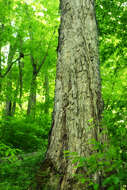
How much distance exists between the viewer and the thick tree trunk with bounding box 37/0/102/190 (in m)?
2.71

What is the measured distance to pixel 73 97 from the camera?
9.86ft

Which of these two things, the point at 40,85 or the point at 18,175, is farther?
the point at 40,85

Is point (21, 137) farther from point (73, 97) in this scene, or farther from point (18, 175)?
point (73, 97)

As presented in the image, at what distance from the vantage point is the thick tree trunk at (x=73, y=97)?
2.71m

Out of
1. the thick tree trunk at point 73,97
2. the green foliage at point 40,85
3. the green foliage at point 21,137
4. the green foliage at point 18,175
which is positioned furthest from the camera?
the green foliage at point 21,137

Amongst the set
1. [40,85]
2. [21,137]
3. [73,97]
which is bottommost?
[21,137]

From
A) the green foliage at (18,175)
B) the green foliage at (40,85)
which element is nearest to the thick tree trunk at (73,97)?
the green foliage at (40,85)

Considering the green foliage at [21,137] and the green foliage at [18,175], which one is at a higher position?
the green foliage at [21,137]

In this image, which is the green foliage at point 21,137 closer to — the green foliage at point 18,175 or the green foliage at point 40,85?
the green foliage at point 40,85

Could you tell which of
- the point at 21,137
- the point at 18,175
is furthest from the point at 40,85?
the point at 18,175

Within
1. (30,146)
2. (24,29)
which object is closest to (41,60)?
(24,29)

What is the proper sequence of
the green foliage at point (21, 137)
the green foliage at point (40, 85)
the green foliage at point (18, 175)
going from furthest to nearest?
the green foliage at point (21, 137), the green foliage at point (18, 175), the green foliage at point (40, 85)

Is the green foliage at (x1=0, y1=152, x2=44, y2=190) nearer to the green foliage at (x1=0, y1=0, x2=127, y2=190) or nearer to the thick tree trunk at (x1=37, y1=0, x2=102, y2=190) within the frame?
the green foliage at (x1=0, y1=0, x2=127, y2=190)

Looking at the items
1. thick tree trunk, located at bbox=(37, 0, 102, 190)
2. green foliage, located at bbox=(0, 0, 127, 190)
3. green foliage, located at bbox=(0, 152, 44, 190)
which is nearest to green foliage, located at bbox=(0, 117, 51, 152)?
green foliage, located at bbox=(0, 0, 127, 190)
